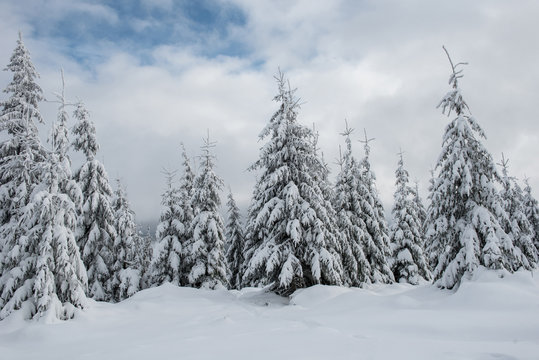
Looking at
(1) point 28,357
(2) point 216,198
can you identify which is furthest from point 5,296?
(2) point 216,198

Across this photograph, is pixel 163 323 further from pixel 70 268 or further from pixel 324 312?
pixel 324 312

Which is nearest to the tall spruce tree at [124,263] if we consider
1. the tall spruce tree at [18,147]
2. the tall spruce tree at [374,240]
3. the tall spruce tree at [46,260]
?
the tall spruce tree at [18,147]

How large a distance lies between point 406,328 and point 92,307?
40.3 feet

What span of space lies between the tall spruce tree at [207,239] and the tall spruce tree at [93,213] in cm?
549

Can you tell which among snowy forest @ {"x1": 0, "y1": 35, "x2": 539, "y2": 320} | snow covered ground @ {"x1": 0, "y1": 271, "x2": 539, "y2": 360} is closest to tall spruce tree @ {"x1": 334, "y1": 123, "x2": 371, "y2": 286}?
snowy forest @ {"x1": 0, "y1": 35, "x2": 539, "y2": 320}

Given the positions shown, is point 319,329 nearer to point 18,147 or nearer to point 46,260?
point 46,260

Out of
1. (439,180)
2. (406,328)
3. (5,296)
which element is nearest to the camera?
(406,328)

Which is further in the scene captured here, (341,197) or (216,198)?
(341,197)

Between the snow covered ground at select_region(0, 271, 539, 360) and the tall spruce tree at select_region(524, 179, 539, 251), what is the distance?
28320mm

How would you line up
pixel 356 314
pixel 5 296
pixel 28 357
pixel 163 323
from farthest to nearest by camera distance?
1. pixel 5 296
2. pixel 163 323
3. pixel 356 314
4. pixel 28 357

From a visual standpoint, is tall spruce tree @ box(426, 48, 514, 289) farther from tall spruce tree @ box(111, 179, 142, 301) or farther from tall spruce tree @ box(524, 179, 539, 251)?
tall spruce tree @ box(524, 179, 539, 251)

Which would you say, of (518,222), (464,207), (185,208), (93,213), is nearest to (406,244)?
(518,222)

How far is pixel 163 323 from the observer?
38.1 feet

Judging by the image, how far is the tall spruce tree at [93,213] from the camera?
68.5 ft
